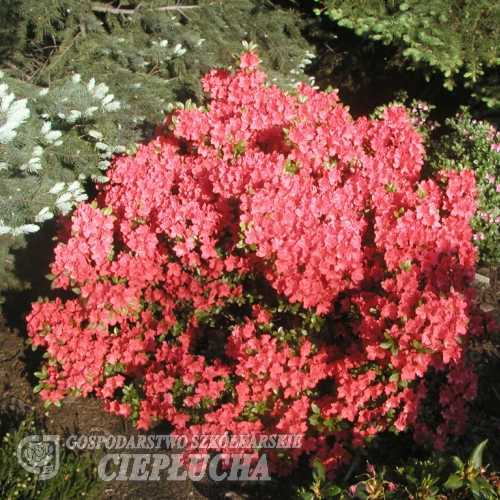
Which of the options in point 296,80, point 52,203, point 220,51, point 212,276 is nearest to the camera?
point 212,276

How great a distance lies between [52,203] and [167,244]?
0.73m

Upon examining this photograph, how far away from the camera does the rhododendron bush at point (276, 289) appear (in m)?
2.64

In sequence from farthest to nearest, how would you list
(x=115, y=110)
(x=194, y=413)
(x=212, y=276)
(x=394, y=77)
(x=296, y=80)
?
(x=394, y=77), (x=296, y=80), (x=115, y=110), (x=212, y=276), (x=194, y=413)

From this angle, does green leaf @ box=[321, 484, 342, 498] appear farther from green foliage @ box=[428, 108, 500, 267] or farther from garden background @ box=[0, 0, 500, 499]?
green foliage @ box=[428, 108, 500, 267]

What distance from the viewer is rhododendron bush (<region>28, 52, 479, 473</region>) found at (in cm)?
264

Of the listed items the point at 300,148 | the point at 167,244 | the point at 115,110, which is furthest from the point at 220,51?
the point at 167,244

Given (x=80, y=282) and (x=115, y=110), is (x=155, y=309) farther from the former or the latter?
(x=115, y=110)

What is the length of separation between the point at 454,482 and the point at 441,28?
3.54 metres

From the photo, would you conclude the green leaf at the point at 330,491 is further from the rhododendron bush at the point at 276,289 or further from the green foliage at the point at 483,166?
the green foliage at the point at 483,166

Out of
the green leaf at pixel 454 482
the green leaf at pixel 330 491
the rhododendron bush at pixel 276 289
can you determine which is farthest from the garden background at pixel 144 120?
the rhododendron bush at pixel 276 289

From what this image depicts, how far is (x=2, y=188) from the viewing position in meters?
3.09

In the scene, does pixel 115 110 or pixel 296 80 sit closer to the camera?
pixel 115 110

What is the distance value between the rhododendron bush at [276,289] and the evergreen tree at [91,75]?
388 millimetres

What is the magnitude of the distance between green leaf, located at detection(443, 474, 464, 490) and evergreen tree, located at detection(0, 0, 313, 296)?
244cm
